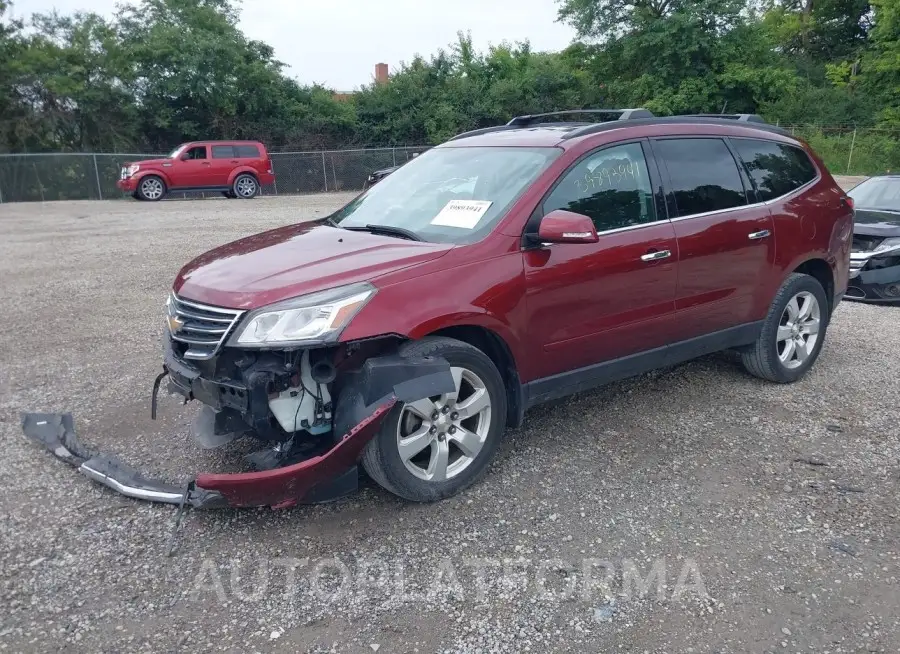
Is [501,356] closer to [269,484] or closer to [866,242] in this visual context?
[269,484]

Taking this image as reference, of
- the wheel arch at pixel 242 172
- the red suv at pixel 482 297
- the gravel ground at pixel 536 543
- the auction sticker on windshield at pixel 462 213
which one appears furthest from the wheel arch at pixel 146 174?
the auction sticker on windshield at pixel 462 213

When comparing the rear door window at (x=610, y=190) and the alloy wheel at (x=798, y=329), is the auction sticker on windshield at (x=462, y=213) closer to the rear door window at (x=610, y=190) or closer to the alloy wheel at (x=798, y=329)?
the rear door window at (x=610, y=190)

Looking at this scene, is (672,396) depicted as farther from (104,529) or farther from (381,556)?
(104,529)

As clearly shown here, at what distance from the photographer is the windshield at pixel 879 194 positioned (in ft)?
31.1

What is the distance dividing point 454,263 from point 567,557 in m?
1.48

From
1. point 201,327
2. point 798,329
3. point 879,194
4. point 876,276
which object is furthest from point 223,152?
point 201,327

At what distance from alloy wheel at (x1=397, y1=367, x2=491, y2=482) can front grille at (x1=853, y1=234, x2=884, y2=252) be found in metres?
6.74

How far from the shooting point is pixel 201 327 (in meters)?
3.52

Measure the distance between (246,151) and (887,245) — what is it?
66.2 feet

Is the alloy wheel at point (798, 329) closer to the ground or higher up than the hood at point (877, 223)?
closer to the ground

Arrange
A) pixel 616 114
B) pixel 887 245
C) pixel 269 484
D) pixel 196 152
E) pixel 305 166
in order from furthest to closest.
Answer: pixel 305 166, pixel 196 152, pixel 887 245, pixel 616 114, pixel 269 484

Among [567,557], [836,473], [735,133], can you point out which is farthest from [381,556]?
[735,133]

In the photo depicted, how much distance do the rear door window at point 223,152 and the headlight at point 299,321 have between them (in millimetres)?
21793

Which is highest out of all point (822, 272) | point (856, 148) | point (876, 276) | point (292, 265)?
point (856, 148)
